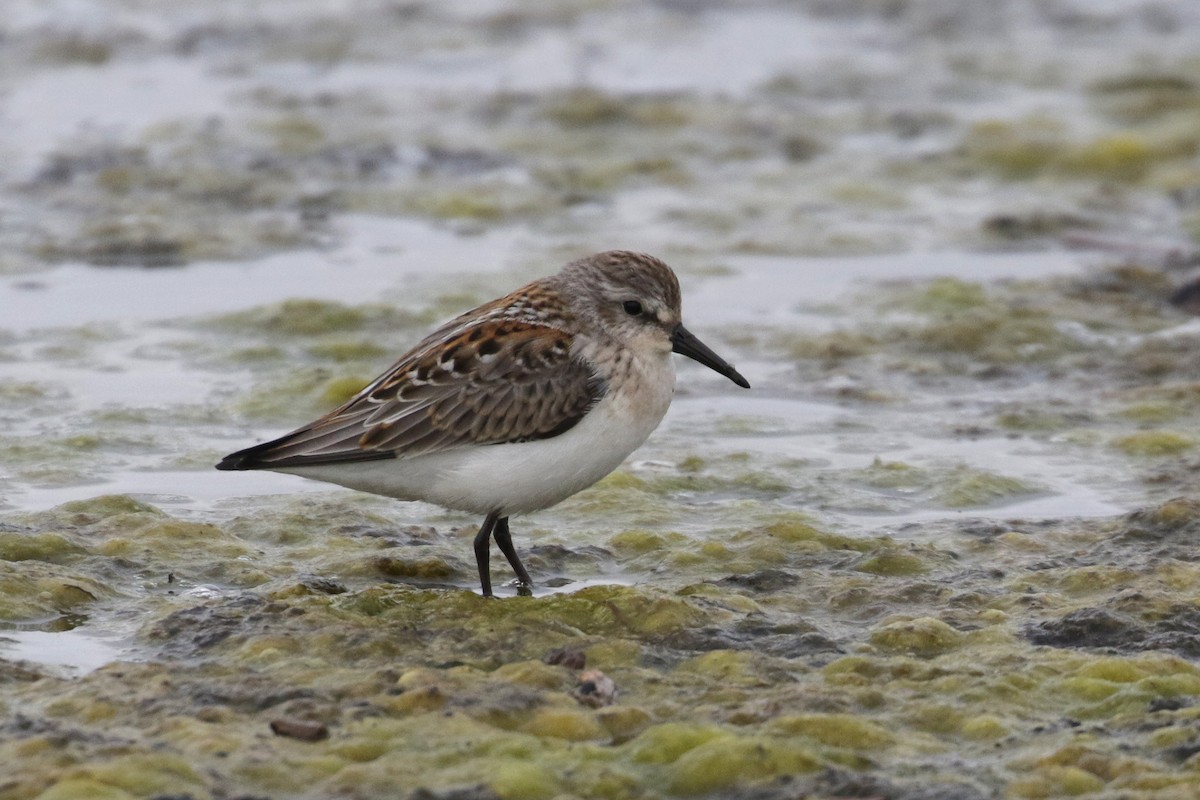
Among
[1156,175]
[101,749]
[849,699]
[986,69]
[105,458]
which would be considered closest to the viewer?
[101,749]

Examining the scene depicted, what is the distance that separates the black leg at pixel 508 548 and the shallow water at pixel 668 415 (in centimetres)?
8

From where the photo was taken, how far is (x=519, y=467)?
5914 mm

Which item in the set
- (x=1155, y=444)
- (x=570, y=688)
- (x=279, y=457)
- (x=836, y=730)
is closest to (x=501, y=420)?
(x=279, y=457)

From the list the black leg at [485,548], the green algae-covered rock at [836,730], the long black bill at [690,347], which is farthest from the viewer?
the long black bill at [690,347]

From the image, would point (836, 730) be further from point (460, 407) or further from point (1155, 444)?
point (1155, 444)

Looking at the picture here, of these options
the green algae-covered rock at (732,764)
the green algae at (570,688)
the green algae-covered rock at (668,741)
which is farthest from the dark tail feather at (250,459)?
the green algae-covered rock at (732,764)

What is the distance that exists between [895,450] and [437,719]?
11.6 ft

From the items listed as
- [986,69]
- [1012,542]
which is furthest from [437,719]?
[986,69]

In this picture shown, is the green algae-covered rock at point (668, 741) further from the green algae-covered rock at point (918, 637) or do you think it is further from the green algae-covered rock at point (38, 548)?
the green algae-covered rock at point (38, 548)

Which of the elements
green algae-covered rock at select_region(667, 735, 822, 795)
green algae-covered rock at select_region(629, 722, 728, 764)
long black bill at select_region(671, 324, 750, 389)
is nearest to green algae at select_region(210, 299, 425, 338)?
long black bill at select_region(671, 324, 750, 389)

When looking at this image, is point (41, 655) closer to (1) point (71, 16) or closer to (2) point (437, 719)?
(2) point (437, 719)

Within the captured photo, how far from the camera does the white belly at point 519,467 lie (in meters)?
5.91

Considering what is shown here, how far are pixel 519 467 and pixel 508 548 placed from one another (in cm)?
39

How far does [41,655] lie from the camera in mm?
5301
